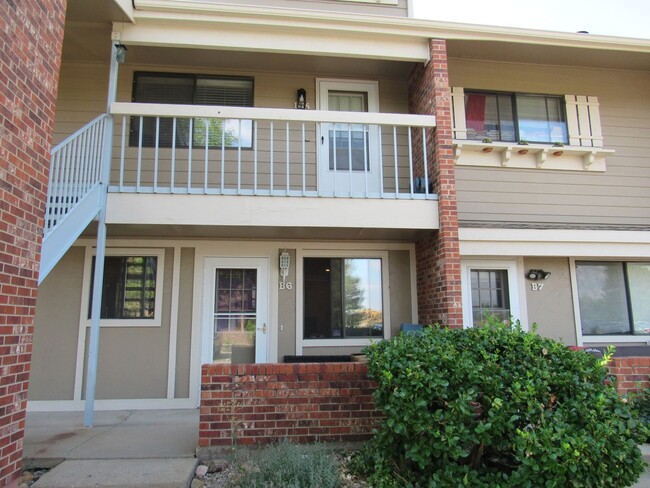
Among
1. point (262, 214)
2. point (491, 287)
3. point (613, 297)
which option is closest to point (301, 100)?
point (262, 214)

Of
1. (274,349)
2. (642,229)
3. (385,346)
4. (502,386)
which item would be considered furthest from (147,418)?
(642,229)

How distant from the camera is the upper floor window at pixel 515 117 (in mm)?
6953

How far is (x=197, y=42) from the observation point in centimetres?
559

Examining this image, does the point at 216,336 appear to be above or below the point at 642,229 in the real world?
below

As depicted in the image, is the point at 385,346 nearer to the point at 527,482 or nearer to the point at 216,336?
the point at 527,482

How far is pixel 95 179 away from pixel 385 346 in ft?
13.3

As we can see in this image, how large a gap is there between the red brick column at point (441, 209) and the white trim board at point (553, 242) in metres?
0.73

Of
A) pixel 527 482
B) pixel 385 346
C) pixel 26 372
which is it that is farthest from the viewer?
pixel 385 346

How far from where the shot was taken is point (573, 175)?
A: 698cm

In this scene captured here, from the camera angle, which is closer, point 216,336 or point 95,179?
point 95,179

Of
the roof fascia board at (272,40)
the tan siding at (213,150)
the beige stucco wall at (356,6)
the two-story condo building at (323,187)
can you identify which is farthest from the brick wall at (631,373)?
the beige stucco wall at (356,6)

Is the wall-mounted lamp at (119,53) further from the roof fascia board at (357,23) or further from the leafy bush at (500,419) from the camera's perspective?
the leafy bush at (500,419)

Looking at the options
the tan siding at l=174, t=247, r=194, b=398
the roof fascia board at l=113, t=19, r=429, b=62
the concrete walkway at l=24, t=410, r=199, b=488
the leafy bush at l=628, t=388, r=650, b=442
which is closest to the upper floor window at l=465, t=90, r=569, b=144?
the roof fascia board at l=113, t=19, r=429, b=62

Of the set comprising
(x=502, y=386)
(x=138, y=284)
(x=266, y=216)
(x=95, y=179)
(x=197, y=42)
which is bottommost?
(x=502, y=386)
